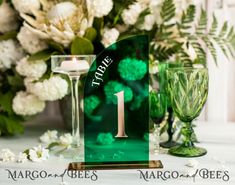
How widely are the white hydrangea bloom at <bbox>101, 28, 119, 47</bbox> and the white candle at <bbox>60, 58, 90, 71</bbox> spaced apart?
157mm

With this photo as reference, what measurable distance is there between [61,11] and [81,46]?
0.10m

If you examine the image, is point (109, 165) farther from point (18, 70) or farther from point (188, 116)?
point (18, 70)

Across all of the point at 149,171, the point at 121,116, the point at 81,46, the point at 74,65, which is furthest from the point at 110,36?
the point at 149,171

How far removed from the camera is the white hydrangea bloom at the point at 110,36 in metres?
1.07

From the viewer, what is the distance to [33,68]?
1074 millimetres

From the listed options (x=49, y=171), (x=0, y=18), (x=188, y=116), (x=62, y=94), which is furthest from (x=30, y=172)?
(x=0, y=18)

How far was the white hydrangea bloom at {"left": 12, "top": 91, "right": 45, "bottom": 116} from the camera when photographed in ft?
3.68

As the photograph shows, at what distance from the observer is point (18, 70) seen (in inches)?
43.5

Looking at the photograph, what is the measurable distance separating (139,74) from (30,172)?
318mm

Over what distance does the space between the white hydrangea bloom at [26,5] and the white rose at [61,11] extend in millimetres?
47

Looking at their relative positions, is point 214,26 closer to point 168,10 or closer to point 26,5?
point 168,10

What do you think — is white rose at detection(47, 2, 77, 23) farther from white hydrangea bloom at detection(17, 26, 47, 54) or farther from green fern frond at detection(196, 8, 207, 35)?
green fern frond at detection(196, 8, 207, 35)

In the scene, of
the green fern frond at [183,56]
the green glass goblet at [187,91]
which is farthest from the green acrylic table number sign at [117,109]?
the green fern frond at [183,56]

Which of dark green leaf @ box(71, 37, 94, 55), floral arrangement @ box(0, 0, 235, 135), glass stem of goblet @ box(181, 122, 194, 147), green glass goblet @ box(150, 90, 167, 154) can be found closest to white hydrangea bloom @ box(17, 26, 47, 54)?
floral arrangement @ box(0, 0, 235, 135)
